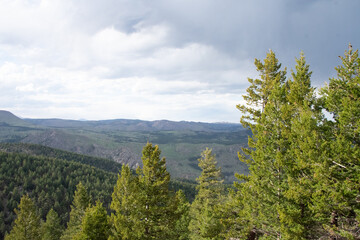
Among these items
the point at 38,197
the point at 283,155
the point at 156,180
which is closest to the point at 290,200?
the point at 283,155

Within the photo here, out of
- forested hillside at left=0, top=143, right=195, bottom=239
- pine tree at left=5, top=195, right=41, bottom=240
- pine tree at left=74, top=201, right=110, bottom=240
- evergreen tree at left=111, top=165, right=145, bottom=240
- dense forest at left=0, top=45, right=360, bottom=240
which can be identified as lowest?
forested hillside at left=0, top=143, right=195, bottom=239

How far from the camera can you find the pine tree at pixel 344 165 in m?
11.5

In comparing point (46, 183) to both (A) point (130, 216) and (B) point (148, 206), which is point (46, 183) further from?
(B) point (148, 206)

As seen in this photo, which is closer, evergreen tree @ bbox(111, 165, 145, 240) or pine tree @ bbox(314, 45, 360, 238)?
pine tree @ bbox(314, 45, 360, 238)

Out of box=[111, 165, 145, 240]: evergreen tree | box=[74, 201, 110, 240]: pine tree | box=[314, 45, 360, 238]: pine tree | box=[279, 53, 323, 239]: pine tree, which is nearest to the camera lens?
box=[314, 45, 360, 238]: pine tree

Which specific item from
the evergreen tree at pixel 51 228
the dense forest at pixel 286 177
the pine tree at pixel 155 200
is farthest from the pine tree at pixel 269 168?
the evergreen tree at pixel 51 228

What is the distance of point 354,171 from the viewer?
39.1 ft

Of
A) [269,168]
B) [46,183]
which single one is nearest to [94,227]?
[269,168]

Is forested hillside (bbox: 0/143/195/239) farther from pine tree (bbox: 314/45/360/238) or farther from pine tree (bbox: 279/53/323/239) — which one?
pine tree (bbox: 314/45/360/238)

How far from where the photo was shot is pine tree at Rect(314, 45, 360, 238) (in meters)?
11.5

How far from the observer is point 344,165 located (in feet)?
40.0

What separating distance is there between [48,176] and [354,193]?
638 ft

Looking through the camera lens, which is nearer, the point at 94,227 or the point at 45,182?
the point at 94,227

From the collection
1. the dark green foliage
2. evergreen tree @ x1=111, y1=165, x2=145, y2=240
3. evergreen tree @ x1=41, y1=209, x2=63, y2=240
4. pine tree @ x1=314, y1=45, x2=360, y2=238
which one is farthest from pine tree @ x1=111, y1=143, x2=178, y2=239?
the dark green foliage
